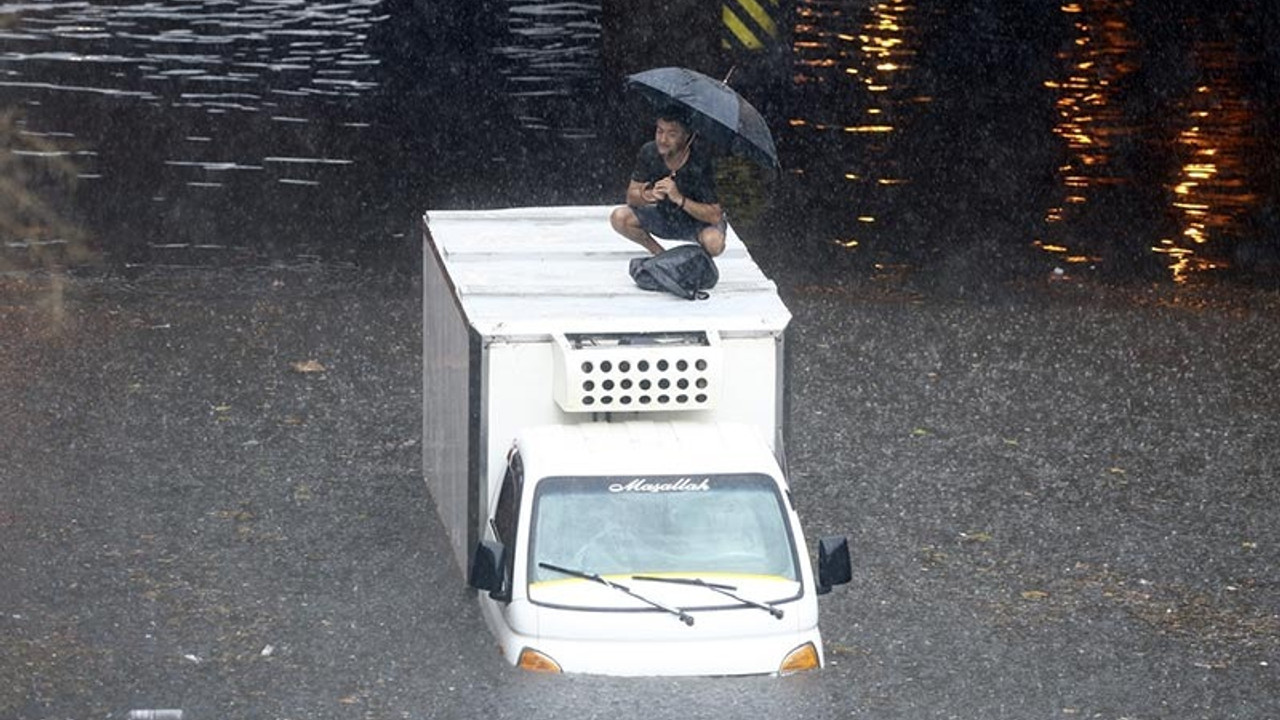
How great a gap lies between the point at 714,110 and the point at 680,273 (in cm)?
104

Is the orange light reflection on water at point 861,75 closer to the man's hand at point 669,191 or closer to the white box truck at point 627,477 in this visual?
the man's hand at point 669,191

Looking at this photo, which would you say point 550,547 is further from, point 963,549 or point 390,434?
point 390,434

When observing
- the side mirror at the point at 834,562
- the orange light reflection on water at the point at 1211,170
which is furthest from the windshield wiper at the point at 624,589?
the orange light reflection on water at the point at 1211,170

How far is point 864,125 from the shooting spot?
2320 cm

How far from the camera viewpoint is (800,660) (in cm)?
984

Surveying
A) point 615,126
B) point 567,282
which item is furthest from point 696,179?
point 615,126

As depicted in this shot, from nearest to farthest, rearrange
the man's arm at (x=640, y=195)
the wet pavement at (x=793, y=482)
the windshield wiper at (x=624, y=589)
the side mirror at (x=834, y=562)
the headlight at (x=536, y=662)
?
the windshield wiper at (x=624, y=589) → the headlight at (x=536, y=662) → the side mirror at (x=834, y=562) → the wet pavement at (x=793, y=482) → the man's arm at (x=640, y=195)

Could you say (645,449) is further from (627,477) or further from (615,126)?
(615,126)

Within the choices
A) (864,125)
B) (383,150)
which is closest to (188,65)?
(383,150)

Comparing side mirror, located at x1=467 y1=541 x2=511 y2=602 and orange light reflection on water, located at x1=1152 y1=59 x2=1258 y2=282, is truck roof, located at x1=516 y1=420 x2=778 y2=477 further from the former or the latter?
orange light reflection on water, located at x1=1152 y1=59 x2=1258 y2=282

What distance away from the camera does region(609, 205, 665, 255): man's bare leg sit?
12.5 metres

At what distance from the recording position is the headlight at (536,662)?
9773 mm

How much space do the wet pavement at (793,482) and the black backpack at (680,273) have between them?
2043 mm

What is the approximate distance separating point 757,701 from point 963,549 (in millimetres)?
4371
